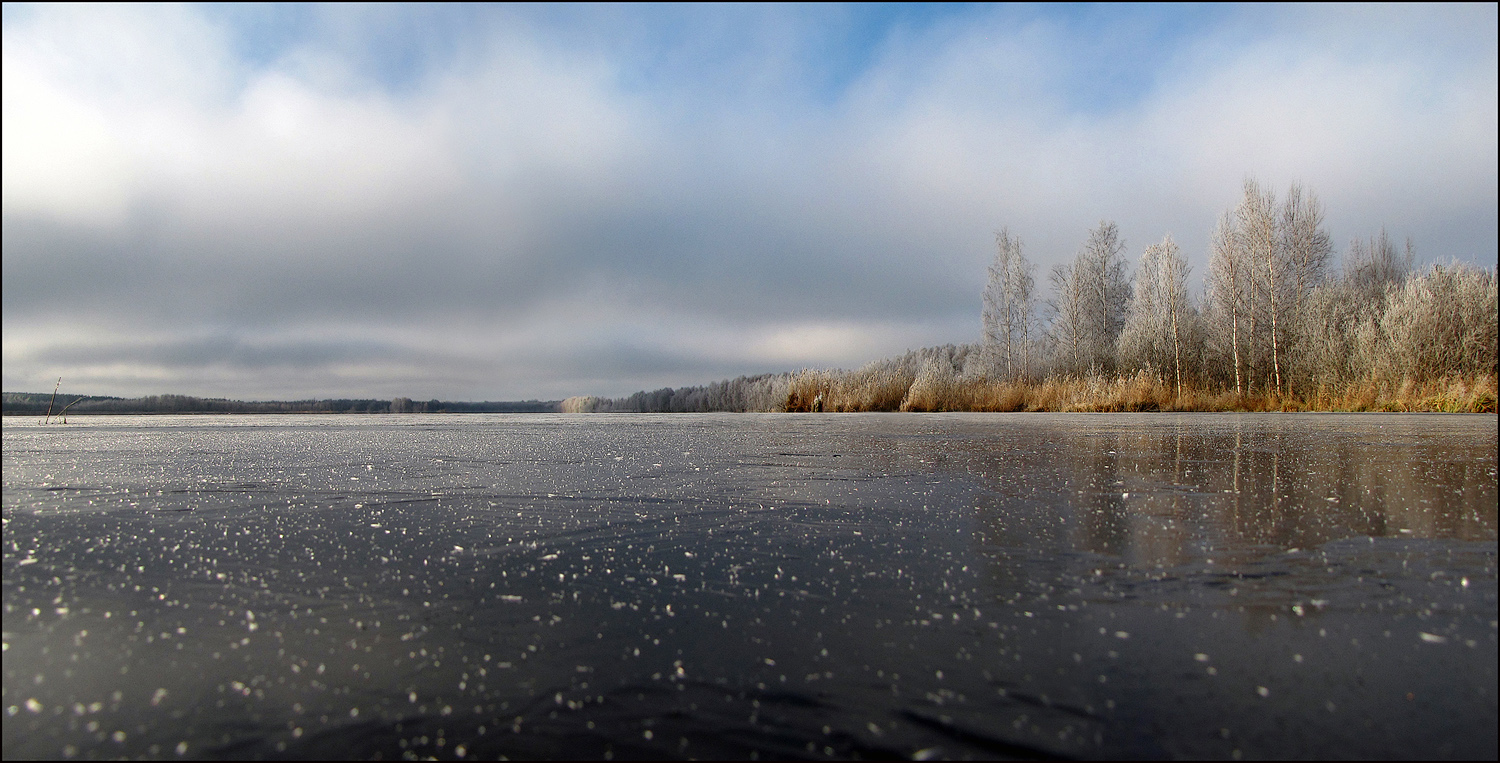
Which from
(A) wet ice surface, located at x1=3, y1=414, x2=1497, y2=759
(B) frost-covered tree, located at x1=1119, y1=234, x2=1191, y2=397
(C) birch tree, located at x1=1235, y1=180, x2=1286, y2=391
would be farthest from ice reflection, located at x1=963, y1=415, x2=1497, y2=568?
(C) birch tree, located at x1=1235, y1=180, x2=1286, y2=391

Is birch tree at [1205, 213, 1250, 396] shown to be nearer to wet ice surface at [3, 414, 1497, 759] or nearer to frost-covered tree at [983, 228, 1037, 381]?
frost-covered tree at [983, 228, 1037, 381]

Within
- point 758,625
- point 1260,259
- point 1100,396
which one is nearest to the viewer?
point 758,625

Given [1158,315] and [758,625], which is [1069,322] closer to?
[1158,315]

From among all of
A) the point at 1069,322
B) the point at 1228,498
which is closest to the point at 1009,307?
the point at 1069,322

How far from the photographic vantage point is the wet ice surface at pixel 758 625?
0.88 meters

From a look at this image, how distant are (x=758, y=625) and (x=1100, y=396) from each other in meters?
16.4

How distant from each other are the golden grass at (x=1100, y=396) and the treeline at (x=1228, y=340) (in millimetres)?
33

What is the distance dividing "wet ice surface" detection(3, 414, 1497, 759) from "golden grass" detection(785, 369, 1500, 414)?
13.6 meters

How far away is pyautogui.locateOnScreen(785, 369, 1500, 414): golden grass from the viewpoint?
12242 mm

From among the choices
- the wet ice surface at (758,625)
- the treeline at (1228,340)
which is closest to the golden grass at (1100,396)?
the treeline at (1228,340)

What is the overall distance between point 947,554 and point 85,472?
14.6 feet

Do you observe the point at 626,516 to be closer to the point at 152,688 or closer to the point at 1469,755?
the point at 152,688

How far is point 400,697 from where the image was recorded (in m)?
0.99

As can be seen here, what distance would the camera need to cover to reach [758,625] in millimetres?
1257
